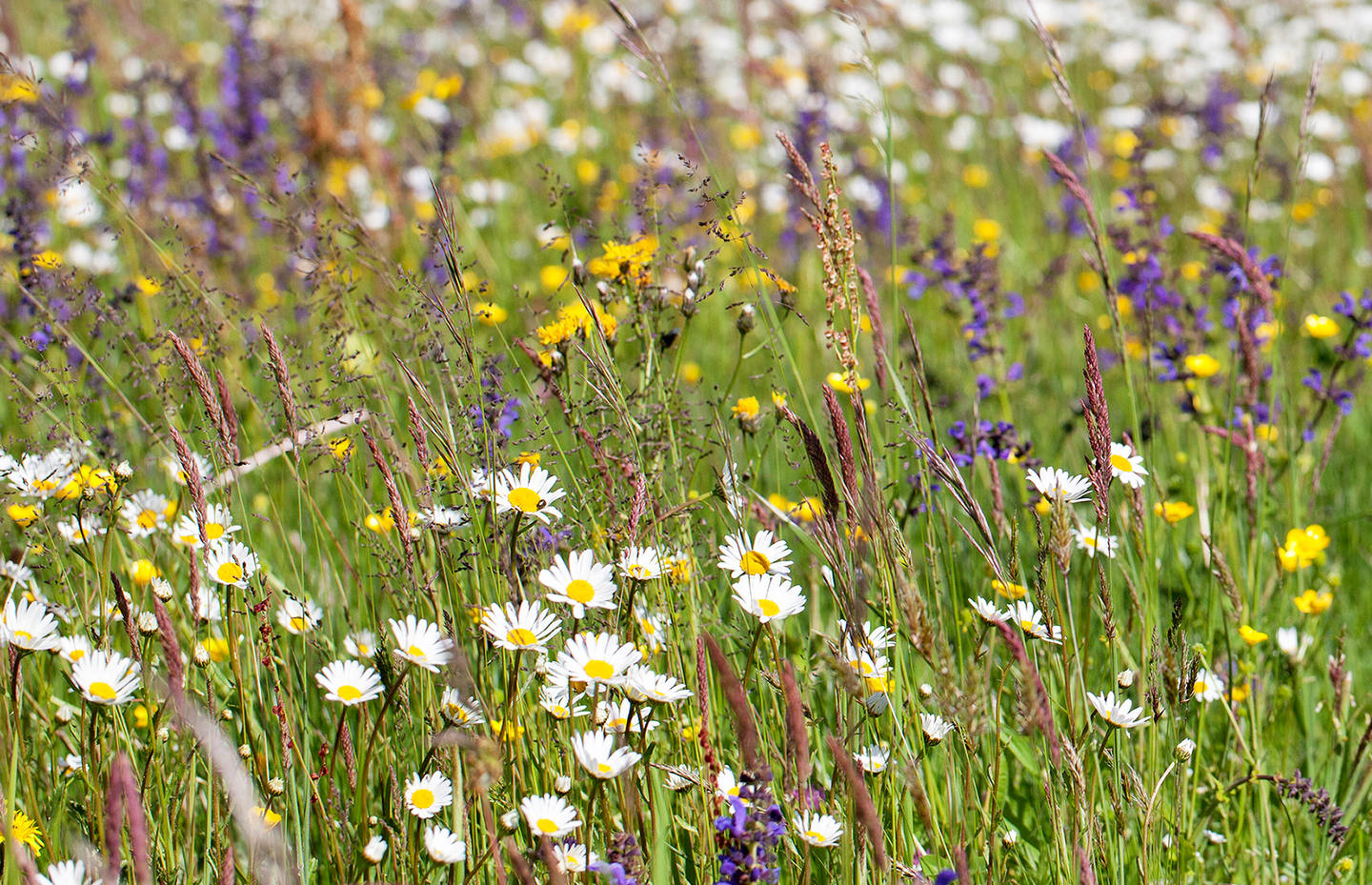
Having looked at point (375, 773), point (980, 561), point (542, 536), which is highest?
point (980, 561)

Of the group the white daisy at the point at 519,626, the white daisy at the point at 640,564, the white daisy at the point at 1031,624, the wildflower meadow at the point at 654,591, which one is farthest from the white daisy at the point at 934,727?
the white daisy at the point at 519,626

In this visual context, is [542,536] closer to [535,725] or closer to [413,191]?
[535,725]

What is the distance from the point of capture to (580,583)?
1.37 m

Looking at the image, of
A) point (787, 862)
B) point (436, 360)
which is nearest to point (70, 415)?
point (436, 360)

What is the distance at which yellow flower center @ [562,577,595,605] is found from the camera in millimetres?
1358

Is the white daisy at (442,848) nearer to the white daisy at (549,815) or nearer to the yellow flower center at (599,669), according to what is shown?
the white daisy at (549,815)

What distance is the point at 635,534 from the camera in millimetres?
1309

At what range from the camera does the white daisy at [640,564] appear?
4.35ft

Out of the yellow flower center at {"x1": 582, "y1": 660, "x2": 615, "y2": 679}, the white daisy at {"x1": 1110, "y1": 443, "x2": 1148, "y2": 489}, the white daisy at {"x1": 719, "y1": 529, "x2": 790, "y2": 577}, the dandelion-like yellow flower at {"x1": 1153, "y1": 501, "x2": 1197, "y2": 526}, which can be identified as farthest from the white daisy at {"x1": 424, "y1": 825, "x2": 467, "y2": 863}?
the dandelion-like yellow flower at {"x1": 1153, "y1": 501, "x2": 1197, "y2": 526}

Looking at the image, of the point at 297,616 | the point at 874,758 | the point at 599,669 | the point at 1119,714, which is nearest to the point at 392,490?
the point at 599,669

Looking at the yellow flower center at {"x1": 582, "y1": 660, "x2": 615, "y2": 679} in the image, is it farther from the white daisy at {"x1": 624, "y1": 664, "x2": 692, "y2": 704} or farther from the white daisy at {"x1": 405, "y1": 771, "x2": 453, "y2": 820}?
the white daisy at {"x1": 405, "y1": 771, "x2": 453, "y2": 820}

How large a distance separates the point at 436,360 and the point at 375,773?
23.9 inches

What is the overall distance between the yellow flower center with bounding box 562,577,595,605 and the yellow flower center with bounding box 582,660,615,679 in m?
0.08

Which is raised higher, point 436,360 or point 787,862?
point 436,360
